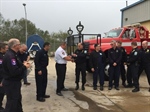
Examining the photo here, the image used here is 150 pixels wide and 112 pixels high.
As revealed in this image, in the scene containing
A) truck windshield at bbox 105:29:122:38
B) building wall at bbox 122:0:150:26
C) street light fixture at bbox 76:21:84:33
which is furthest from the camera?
building wall at bbox 122:0:150:26

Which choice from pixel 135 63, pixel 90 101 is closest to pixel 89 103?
pixel 90 101

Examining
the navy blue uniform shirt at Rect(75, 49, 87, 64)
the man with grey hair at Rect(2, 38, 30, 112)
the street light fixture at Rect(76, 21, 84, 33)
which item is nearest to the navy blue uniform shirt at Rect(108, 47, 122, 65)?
the navy blue uniform shirt at Rect(75, 49, 87, 64)

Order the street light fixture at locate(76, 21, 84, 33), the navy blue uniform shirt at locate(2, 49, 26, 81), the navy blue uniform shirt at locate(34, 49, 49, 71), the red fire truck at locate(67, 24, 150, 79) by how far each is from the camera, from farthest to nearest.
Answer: the street light fixture at locate(76, 21, 84, 33) < the red fire truck at locate(67, 24, 150, 79) < the navy blue uniform shirt at locate(34, 49, 49, 71) < the navy blue uniform shirt at locate(2, 49, 26, 81)

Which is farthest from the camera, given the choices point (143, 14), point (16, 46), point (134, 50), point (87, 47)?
point (143, 14)

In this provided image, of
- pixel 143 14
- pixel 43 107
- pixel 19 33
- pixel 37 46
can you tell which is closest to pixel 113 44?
pixel 43 107

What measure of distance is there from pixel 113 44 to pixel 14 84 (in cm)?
473

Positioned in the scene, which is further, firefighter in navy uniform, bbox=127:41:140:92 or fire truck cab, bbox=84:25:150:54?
fire truck cab, bbox=84:25:150:54

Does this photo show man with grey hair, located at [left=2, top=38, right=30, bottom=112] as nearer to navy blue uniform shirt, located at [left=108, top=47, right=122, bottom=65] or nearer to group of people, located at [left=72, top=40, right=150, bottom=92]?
group of people, located at [left=72, top=40, right=150, bottom=92]

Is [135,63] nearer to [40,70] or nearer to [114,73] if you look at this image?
[114,73]

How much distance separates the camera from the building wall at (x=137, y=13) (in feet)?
61.2

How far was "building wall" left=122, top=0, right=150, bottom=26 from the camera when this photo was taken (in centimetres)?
1865

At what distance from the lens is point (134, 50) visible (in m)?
8.22

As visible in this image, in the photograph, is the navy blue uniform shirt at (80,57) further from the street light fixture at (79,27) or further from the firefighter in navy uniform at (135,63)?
the street light fixture at (79,27)

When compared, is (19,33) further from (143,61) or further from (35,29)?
(143,61)
